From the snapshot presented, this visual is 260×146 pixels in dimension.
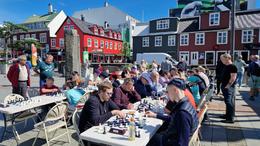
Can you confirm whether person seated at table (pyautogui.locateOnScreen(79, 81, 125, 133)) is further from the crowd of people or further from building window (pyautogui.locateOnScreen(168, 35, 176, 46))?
building window (pyautogui.locateOnScreen(168, 35, 176, 46))

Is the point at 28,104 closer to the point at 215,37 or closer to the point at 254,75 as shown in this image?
the point at 254,75

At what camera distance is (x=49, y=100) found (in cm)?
457

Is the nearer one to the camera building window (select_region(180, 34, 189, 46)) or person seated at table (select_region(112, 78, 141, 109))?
person seated at table (select_region(112, 78, 141, 109))

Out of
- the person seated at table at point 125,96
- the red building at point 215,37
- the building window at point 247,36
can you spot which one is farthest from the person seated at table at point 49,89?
the building window at point 247,36

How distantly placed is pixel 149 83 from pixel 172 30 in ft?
75.9

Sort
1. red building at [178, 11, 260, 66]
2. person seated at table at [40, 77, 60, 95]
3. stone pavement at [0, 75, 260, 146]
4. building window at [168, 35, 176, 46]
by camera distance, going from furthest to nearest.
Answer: building window at [168, 35, 176, 46] → red building at [178, 11, 260, 66] → person seated at table at [40, 77, 60, 95] → stone pavement at [0, 75, 260, 146]

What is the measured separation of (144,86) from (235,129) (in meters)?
2.46

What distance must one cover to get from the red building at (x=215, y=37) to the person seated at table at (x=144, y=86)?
20582 millimetres

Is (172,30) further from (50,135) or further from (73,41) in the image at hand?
(50,135)

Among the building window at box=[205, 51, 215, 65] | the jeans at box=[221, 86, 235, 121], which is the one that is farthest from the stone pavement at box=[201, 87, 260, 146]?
the building window at box=[205, 51, 215, 65]

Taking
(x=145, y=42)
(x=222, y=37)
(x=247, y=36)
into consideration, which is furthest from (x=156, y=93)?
(x=145, y=42)

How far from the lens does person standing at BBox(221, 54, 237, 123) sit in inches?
188

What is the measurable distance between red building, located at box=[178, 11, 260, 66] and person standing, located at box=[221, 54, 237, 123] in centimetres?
1985

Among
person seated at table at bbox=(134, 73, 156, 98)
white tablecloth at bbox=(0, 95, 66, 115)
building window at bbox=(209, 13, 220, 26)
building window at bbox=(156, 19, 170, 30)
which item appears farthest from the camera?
building window at bbox=(156, 19, 170, 30)
